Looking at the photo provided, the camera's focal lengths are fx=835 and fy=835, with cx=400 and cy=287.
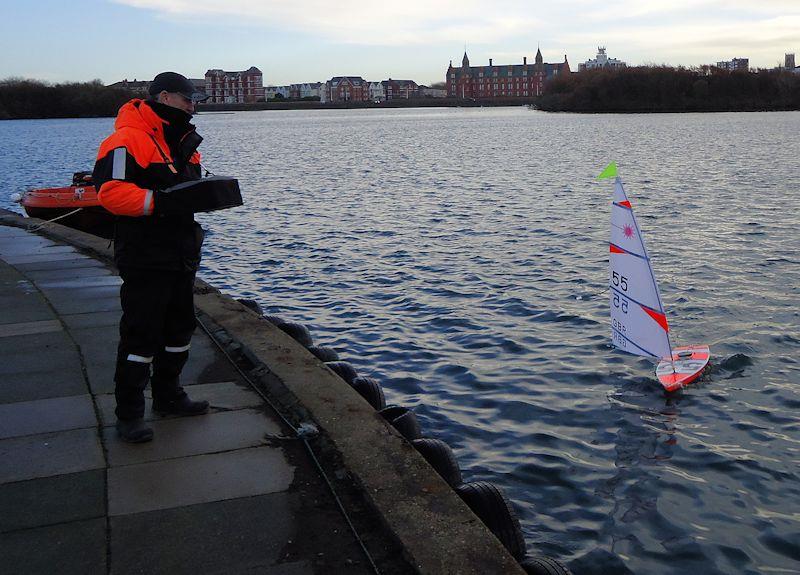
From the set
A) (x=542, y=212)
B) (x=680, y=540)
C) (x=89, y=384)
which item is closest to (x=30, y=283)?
(x=89, y=384)

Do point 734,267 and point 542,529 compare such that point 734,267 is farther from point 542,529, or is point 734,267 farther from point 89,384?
point 89,384

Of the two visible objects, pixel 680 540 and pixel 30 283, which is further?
pixel 30 283

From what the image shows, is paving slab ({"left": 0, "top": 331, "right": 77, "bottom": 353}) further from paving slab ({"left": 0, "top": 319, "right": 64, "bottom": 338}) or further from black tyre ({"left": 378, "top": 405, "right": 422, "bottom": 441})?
black tyre ({"left": 378, "top": 405, "right": 422, "bottom": 441})

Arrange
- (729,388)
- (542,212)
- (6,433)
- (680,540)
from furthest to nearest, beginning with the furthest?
(542,212), (729,388), (680,540), (6,433)

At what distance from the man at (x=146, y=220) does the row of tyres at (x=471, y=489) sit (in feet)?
6.13

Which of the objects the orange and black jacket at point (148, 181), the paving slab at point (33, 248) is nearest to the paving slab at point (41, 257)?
the paving slab at point (33, 248)

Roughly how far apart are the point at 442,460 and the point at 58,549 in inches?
101

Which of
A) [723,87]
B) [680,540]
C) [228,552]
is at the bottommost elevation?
[680,540]

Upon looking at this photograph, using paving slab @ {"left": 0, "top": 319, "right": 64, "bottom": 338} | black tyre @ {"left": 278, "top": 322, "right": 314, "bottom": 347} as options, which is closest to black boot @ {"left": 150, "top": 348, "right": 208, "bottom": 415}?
paving slab @ {"left": 0, "top": 319, "right": 64, "bottom": 338}

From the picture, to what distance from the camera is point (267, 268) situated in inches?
747

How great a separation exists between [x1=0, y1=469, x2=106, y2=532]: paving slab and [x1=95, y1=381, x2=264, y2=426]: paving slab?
99 centimetres

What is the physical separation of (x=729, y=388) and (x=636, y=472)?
277 centimetres

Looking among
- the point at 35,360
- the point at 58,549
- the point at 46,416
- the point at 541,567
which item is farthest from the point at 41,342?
the point at 541,567

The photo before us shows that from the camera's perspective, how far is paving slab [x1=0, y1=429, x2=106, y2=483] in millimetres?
5215
